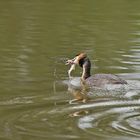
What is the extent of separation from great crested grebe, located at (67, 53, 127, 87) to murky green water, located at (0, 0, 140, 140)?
0.89 ft

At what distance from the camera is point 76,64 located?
15508 mm

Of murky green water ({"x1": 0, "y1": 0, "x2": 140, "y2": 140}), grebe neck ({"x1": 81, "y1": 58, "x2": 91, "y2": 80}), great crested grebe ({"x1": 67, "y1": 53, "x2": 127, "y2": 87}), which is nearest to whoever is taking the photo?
murky green water ({"x1": 0, "y1": 0, "x2": 140, "y2": 140})

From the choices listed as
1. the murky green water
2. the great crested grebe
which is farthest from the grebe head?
the murky green water

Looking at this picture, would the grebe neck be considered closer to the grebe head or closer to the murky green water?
the grebe head

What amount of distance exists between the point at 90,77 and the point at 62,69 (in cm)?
153

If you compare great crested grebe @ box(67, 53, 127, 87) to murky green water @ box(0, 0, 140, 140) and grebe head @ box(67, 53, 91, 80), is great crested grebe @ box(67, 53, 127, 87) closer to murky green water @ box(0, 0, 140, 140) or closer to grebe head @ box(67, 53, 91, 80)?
grebe head @ box(67, 53, 91, 80)

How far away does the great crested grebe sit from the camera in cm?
1399

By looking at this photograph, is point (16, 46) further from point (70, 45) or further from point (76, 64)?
point (76, 64)

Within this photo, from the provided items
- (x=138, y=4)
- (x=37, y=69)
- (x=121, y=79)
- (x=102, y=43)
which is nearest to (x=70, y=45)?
(x=102, y=43)

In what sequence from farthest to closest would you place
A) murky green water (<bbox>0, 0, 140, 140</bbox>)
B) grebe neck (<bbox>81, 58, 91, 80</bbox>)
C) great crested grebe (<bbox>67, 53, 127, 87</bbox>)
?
grebe neck (<bbox>81, 58, 91, 80</bbox>), great crested grebe (<bbox>67, 53, 127, 87</bbox>), murky green water (<bbox>0, 0, 140, 140</bbox>)

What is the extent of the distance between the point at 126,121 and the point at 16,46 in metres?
8.55

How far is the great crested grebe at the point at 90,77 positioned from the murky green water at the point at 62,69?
0.89ft

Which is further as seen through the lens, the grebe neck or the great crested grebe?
the grebe neck

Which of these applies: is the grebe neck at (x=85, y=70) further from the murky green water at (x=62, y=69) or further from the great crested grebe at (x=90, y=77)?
the murky green water at (x=62, y=69)
